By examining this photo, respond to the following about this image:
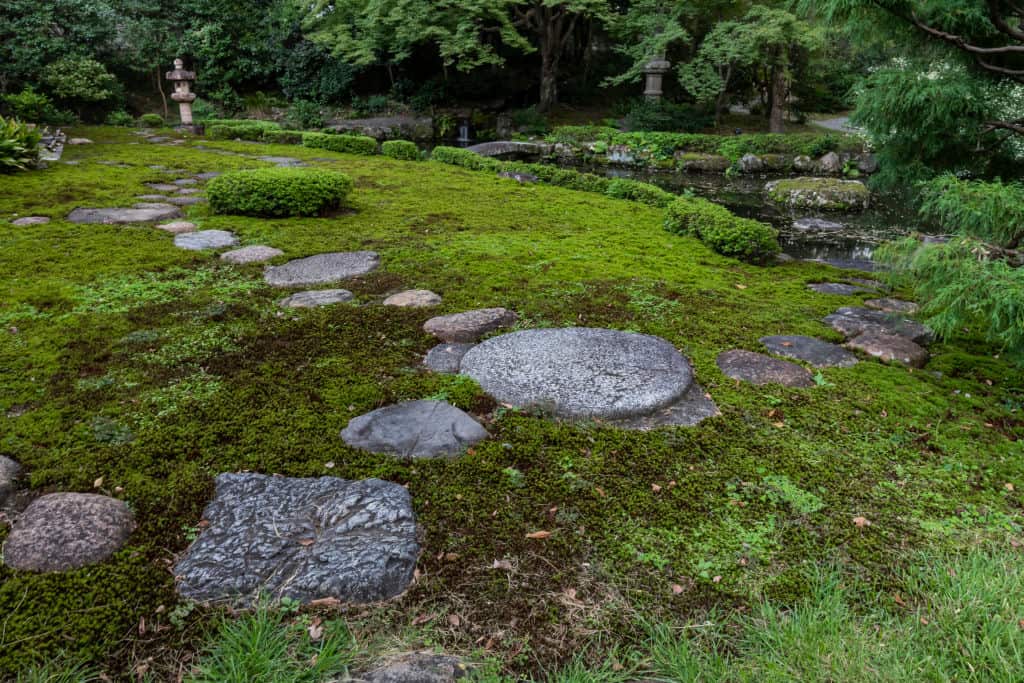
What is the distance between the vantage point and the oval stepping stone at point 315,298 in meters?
4.13

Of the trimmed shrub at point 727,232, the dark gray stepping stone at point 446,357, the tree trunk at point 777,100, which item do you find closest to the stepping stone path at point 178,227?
the dark gray stepping stone at point 446,357

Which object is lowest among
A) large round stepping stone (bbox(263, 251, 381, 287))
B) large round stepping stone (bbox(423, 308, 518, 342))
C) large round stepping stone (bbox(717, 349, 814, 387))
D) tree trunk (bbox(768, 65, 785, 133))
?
large round stepping stone (bbox(717, 349, 814, 387))

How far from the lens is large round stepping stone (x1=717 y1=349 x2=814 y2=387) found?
3.24 metres

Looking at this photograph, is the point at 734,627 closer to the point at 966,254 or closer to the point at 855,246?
the point at 966,254

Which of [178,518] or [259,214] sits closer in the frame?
[178,518]

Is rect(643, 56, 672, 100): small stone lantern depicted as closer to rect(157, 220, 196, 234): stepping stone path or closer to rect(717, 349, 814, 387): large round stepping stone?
rect(157, 220, 196, 234): stepping stone path

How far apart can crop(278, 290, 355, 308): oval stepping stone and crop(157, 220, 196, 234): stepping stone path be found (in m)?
2.43

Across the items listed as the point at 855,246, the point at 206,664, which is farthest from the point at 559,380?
the point at 855,246

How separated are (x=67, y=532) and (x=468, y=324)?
225 cm

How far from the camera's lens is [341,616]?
1.80 meters

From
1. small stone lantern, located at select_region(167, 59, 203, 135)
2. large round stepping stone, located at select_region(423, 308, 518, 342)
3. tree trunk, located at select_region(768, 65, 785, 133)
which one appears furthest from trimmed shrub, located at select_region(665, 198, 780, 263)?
small stone lantern, located at select_region(167, 59, 203, 135)

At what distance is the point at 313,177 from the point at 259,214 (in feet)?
2.36

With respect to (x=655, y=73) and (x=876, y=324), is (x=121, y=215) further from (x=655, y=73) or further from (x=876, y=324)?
(x=655, y=73)

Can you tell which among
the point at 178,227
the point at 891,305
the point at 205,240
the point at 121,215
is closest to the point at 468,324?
the point at 891,305
